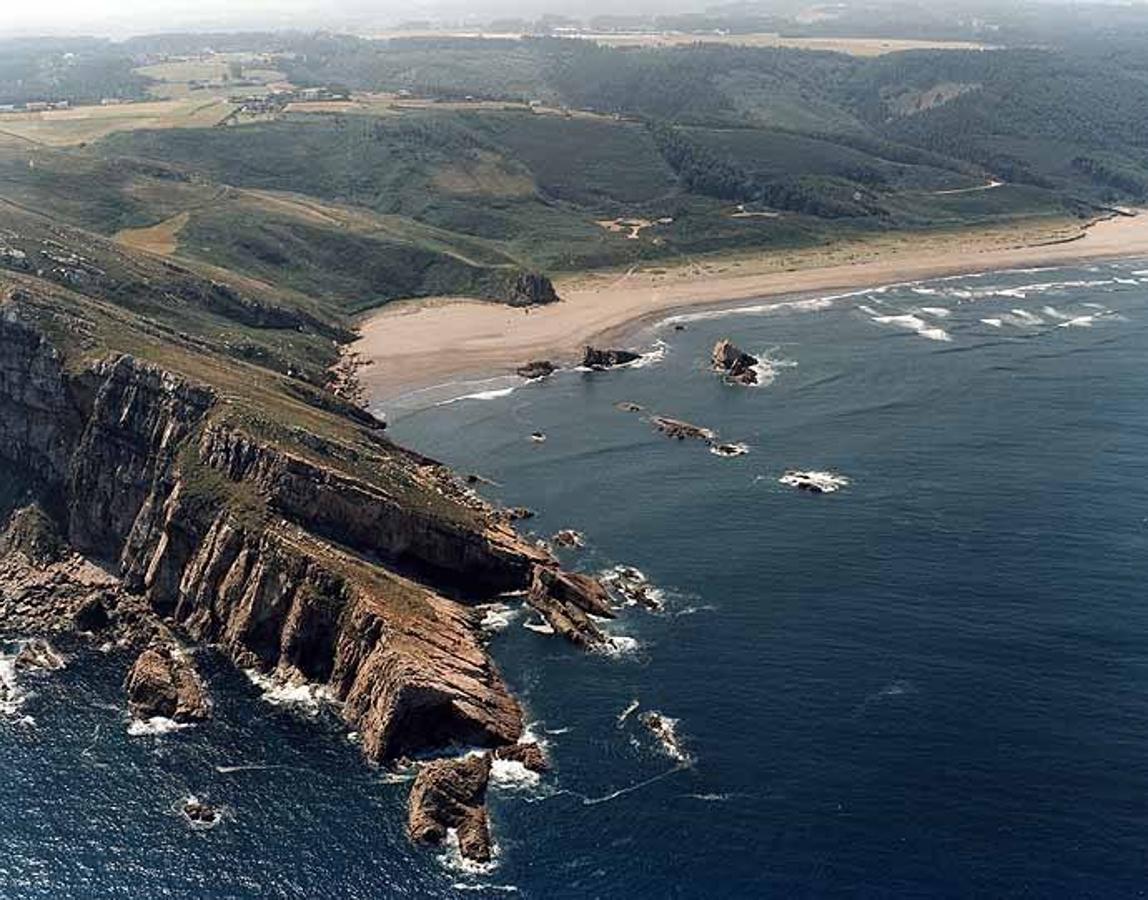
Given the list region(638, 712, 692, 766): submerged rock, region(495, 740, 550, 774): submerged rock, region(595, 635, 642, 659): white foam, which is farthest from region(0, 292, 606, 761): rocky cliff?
region(638, 712, 692, 766): submerged rock

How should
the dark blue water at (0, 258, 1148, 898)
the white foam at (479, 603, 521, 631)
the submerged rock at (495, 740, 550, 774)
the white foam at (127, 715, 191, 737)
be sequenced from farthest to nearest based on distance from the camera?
the white foam at (479, 603, 521, 631) < the white foam at (127, 715, 191, 737) < the submerged rock at (495, 740, 550, 774) < the dark blue water at (0, 258, 1148, 898)

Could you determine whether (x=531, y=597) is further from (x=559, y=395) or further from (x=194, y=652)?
(x=559, y=395)

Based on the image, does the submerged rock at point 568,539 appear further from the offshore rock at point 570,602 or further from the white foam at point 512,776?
the white foam at point 512,776

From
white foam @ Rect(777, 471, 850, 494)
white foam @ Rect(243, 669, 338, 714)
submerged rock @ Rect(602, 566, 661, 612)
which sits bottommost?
white foam @ Rect(243, 669, 338, 714)

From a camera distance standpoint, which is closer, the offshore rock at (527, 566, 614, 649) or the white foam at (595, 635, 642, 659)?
the white foam at (595, 635, 642, 659)

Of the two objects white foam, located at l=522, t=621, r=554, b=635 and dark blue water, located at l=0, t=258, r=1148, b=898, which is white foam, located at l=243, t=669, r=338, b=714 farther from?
white foam, located at l=522, t=621, r=554, b=635

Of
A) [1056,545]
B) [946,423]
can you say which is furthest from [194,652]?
[946,423]

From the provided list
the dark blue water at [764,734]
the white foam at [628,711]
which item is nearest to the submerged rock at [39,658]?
the dark blue water at [764,734]

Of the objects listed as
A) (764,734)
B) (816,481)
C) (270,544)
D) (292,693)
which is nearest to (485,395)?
(816,481)

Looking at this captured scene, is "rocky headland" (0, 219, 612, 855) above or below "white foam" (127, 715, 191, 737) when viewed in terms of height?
above
